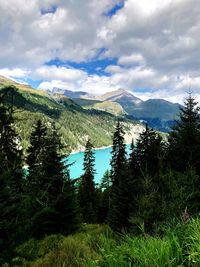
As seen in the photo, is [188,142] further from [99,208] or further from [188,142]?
[99,208]

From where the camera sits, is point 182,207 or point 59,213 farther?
point 59,213

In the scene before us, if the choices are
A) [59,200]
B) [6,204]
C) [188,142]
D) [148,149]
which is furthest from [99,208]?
[6,204]

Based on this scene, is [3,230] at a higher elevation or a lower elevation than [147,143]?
lower

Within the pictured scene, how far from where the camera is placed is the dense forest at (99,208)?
12.8ft

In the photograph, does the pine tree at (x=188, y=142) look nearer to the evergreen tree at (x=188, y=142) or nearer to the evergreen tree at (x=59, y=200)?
the evergreen tree at (x=188, y=142)

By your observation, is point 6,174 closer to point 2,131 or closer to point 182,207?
point 2,131

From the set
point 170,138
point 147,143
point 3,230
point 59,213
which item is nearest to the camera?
point 3,230

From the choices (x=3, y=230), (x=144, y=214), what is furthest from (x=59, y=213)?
(x=3, y=230)

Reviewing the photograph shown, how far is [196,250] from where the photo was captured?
3564 mm

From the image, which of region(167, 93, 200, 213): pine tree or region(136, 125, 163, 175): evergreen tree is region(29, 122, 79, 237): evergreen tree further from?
region(136, 125, 163, 175): evergreen tree

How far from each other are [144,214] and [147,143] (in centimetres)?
2749

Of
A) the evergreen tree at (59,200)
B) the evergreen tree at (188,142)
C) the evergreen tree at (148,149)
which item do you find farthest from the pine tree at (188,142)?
the evergreen tree at (59,200)

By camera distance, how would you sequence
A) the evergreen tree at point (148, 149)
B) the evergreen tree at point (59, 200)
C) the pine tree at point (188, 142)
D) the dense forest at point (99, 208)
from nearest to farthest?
the dense forest at point (99, 208) → the evergreen tree at point (59, 200) → the pine tree at point (188, 142) → the evergreen tree at point (148, 149)

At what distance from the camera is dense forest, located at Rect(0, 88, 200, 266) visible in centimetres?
391
